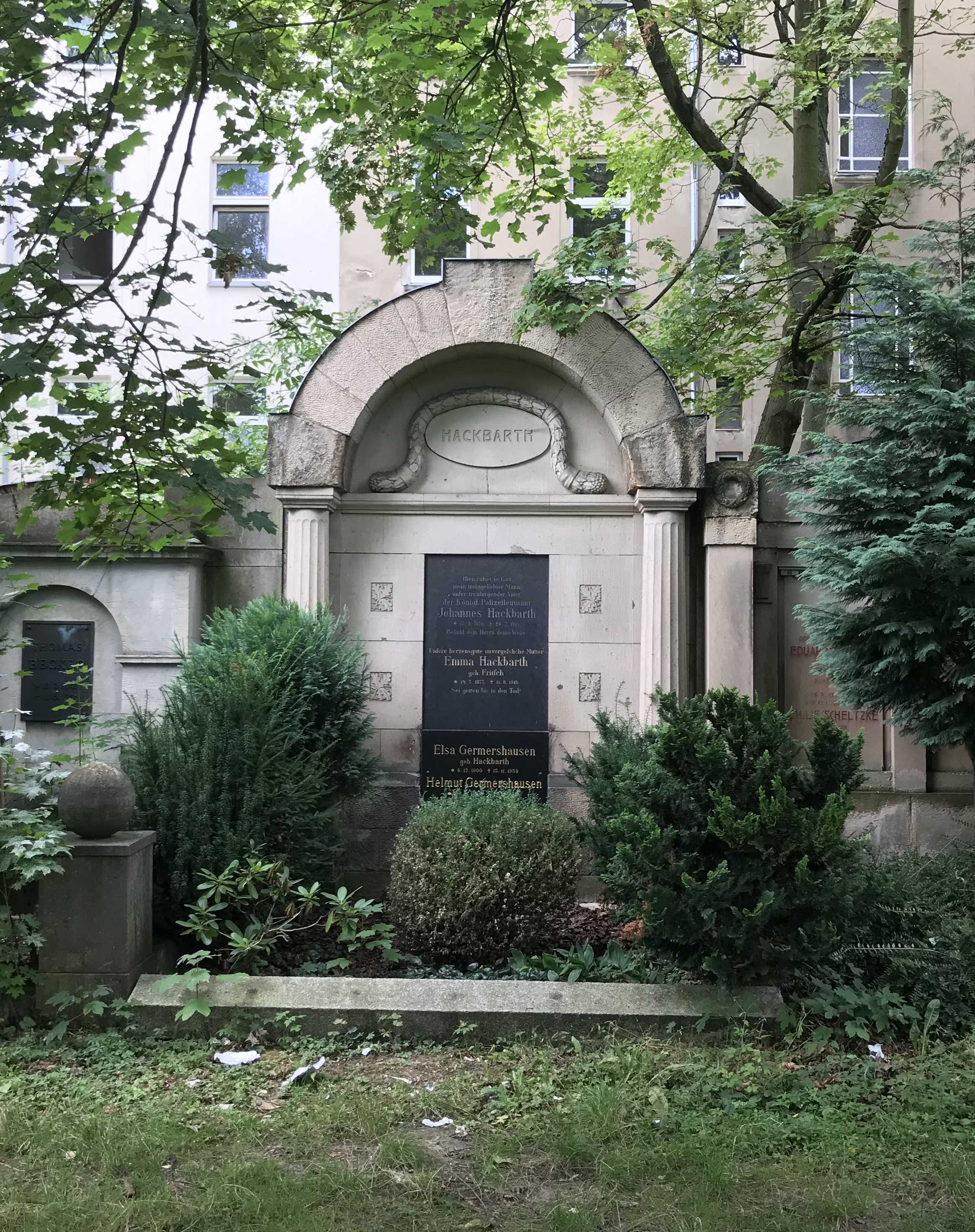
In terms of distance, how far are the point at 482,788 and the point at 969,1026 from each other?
13.0ft

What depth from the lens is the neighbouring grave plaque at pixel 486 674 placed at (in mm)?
8195

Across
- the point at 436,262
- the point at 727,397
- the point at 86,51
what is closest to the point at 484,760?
the point at 86,51

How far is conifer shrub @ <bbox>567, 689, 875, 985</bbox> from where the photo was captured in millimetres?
4746

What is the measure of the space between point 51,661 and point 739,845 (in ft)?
19.5

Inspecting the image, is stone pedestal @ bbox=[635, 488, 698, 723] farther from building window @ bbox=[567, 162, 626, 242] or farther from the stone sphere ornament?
the stone sphere ornament

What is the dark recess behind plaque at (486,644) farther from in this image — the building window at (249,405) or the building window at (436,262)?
the building window at (436,262)

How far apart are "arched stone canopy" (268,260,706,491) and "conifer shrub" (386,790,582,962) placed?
334 cm

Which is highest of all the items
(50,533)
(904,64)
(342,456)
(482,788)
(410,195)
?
(904,64)

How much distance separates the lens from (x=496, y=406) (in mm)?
8617

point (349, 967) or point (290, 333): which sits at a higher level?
point (290, 333)

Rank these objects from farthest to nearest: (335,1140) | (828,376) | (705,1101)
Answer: (828,376) → (705,1101) → (335,1140)

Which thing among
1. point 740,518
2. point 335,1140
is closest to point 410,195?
point 740,518

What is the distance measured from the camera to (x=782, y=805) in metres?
4.77

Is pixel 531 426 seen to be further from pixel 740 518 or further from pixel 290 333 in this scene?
pixel 290 333
